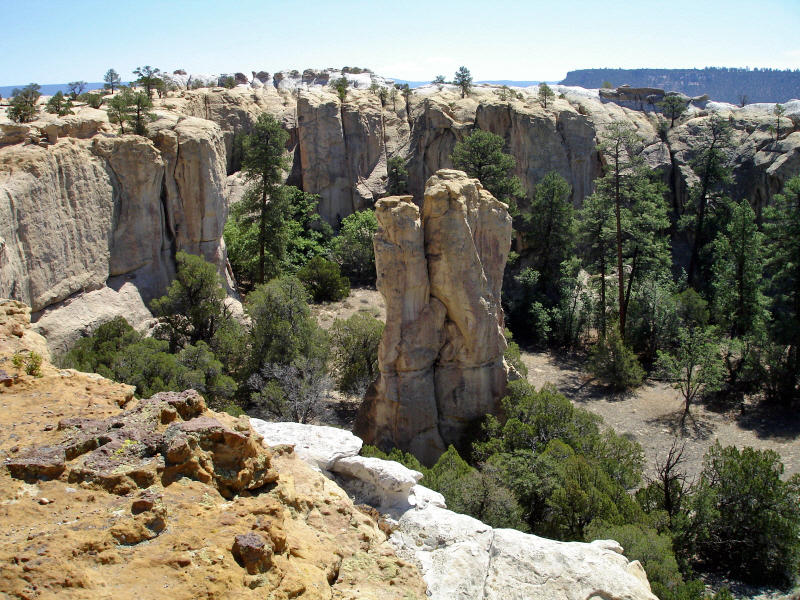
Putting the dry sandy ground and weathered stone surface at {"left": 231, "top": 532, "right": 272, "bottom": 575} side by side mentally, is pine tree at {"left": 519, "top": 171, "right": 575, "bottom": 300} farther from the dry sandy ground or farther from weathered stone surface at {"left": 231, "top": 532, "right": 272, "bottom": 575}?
weathered stone surface at {"left": 231, "top": 532, "right": 272, "bottom": 575}

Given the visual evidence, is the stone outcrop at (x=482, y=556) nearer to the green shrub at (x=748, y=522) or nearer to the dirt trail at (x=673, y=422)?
the green shrub at (x=748, y=522)

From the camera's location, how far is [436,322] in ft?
57.9

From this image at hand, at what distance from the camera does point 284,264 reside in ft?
115

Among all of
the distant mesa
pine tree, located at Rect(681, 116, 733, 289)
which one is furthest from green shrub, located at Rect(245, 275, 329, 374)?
the distant mesa

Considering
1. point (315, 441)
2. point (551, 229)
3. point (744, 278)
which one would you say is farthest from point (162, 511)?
point (551, 229)

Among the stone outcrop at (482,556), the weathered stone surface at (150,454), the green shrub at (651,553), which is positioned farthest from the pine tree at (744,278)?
the weathered stone surface at (150,454)

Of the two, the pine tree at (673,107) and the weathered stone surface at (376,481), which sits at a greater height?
the pine tree at (673,107)

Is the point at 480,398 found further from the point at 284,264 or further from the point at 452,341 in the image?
the point at 284,264

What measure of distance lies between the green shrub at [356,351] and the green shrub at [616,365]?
9.44m

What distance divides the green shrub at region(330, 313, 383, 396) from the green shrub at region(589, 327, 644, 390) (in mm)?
9436

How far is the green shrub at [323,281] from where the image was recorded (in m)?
33.5

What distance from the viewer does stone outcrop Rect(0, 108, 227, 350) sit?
19562mm

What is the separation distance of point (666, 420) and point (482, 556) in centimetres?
1784

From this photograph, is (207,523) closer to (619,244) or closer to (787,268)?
(619,244)
